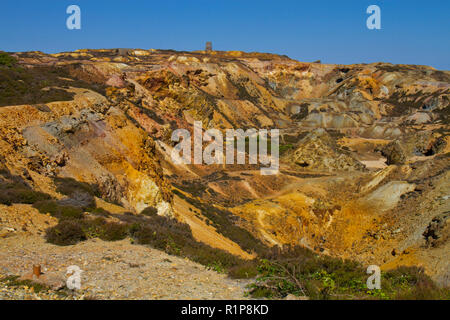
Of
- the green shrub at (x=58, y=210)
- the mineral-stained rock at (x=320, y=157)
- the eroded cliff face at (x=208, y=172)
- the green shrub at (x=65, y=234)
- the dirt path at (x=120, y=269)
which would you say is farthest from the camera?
the mineral-stained rock at (x=320, y=157)

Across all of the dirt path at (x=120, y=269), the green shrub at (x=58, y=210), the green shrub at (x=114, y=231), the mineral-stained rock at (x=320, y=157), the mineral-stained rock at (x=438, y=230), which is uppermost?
the mineral-stained rock at (x=320, y=157)

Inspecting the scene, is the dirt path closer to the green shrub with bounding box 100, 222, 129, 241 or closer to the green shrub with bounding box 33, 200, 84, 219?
the green shrub with bounding box 100, 222, 129, 241

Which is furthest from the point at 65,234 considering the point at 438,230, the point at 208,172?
the point at 208,172

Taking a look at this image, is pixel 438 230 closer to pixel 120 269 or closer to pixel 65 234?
pixel 120 269

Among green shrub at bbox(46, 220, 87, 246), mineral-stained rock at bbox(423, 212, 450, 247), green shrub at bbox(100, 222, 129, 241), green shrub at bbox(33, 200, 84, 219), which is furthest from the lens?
mineral-stained rock at bbox(423, 212, 450, 247)

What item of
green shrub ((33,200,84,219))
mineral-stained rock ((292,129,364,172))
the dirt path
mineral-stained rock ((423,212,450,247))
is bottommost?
mineral-stained rock ((423,212,450,247))

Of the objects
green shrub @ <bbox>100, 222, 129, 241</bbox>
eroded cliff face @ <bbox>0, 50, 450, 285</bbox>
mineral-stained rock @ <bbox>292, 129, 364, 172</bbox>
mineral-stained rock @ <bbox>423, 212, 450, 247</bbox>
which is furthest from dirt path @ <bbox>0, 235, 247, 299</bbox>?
mineral-stained rock @ <bbox>292, 129, 364, 172</bbox>

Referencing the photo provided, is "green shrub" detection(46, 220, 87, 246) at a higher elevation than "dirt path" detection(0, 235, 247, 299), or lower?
higher

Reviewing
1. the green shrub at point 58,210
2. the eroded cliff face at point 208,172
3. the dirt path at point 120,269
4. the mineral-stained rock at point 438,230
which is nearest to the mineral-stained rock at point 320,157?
the eroded cliff face at point 208,172

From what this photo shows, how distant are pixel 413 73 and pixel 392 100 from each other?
2028cm

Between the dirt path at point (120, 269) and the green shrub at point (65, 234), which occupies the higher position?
the green shrub at point (65, 234)

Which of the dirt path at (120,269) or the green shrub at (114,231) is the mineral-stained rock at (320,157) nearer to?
the green shrub at (114,231)
